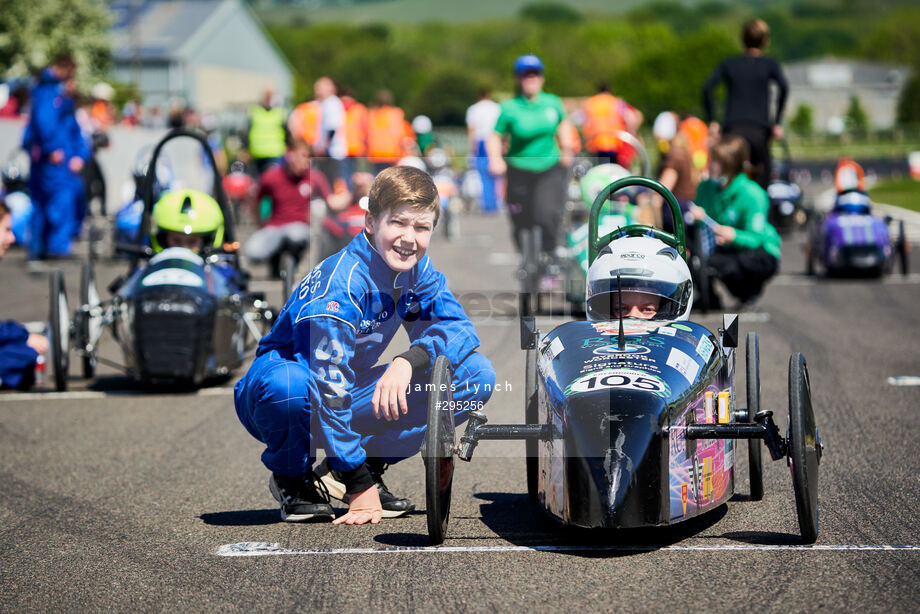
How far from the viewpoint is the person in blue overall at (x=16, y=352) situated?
8680 mm

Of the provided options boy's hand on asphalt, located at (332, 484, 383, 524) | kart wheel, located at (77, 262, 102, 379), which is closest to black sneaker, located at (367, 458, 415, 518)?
boy's hand on asphalt, located at (332, 484, 383, 524)

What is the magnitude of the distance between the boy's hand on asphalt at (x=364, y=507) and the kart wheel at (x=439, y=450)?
0.43 meters

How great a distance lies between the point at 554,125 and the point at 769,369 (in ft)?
12.1

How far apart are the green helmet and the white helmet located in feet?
13.1

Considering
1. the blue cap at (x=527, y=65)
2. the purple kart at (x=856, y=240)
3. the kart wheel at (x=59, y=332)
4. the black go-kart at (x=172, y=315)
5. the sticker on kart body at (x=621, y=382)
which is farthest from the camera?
the purple kart at (x=856, y=240)

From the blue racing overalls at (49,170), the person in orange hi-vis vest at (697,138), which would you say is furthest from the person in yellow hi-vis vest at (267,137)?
the person in orange hi-vis vest at (697,138)

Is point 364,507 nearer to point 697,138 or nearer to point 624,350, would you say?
point 624,350

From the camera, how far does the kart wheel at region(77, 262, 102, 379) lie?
8.93 m

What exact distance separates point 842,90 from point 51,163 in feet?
550

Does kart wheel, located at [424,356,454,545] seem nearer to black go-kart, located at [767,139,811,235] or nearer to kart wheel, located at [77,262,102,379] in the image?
kart wheel, located at [77,262,102,379]

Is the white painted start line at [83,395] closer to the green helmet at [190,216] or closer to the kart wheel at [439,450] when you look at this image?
the green helmet at [190,216]

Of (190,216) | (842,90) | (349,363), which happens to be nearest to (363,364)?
(349,363)

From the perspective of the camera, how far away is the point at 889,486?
19.2 ft

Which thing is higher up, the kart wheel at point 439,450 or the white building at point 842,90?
the white building at point 842,90
